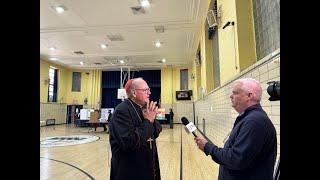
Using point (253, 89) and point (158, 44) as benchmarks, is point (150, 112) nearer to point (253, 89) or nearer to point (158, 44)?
point (253, 89)

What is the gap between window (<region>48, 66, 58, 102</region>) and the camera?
14703 millimetres

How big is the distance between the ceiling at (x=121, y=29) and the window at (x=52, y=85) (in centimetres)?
194

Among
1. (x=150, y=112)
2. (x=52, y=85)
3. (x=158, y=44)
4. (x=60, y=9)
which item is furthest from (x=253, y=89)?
(x=52, y=85)

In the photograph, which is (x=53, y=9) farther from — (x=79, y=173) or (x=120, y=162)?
(x=120, y=162)

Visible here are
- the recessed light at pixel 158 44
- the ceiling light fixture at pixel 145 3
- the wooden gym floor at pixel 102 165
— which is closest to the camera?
the wooden gym floor at pixel 102 165

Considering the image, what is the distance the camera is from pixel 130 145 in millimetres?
1737

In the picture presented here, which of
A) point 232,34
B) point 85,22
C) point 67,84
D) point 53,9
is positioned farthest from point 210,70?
point 67,84

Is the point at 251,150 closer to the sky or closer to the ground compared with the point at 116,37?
closer to the ground

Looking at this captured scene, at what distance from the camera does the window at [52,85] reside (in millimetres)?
14703

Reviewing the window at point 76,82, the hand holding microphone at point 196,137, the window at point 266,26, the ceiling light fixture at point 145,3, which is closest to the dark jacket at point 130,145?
the hand holding microphone at point 196,137

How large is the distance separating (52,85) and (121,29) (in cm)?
873

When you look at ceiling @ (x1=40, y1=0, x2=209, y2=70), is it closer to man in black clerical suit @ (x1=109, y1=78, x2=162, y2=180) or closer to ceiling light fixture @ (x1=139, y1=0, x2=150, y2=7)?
ceiling light fixture @ (x1=139, y1=0, x2=150, y2=7)

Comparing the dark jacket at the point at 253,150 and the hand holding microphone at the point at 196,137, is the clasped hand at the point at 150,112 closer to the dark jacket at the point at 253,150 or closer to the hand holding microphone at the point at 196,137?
the hand holding microphone at the point at 196,137
